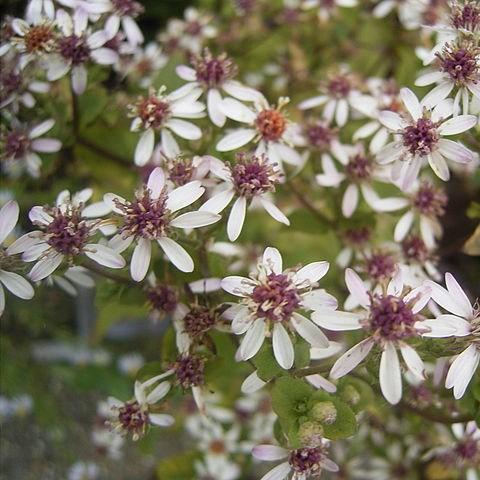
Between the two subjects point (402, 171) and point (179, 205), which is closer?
point (179, 205)

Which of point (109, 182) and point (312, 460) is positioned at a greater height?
point (312, 460)

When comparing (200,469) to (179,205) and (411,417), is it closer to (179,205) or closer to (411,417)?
(411,417)

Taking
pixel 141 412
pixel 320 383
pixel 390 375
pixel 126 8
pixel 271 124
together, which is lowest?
pixel 141 412

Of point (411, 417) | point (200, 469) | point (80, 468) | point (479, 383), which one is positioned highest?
point (479, 383)

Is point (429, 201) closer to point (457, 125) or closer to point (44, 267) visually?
point (457, 125)

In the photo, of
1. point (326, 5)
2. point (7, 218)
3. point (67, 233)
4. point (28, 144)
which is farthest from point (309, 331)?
point (326, 5)

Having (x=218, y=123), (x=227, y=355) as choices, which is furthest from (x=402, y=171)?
(x=227, y=355)

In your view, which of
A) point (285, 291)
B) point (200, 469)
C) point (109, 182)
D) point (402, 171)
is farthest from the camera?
point (109, 182)
